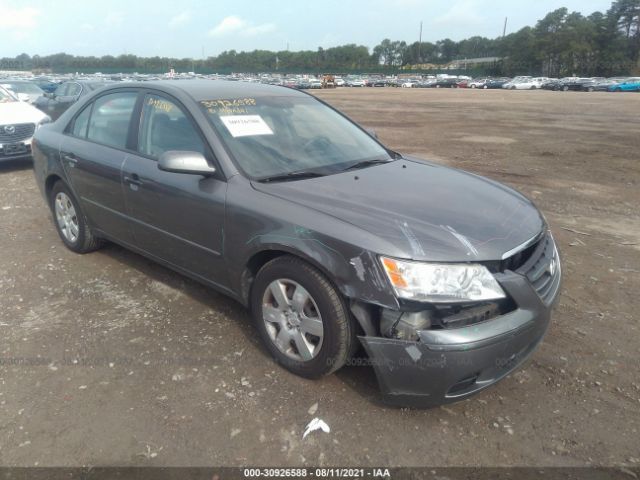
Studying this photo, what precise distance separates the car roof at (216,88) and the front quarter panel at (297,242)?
94cm

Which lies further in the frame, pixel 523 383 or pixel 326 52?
pixel 326 52

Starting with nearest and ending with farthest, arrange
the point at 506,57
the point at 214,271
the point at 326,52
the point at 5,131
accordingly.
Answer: the point at 214,271
the point at 5,131
the point at 506,57
the point at 326,52

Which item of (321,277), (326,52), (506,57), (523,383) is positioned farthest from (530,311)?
(326,52)

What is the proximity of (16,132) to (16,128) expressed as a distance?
0.23 ft

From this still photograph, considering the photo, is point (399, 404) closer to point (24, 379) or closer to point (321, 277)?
point (321, 277)

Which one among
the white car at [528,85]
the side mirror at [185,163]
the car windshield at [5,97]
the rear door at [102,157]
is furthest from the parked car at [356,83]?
the side mirror at [185,163]

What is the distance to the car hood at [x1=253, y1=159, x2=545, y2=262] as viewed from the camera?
2.45 meters

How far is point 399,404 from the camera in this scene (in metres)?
2.52

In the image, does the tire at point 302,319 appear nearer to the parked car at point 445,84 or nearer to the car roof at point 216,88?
the car roof at point 216,88

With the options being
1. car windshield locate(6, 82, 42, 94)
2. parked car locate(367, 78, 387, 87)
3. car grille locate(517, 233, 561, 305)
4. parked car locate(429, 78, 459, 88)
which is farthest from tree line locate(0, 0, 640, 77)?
car grille locate(517, 233, 561, 305)

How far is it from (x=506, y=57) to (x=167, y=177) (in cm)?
10197

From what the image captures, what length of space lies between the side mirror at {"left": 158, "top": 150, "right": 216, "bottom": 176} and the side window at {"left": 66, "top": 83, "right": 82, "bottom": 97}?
34.5ft

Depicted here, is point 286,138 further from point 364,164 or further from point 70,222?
point 70,222

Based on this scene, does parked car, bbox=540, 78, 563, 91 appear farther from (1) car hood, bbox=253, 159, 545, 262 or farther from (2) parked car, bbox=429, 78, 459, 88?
(1) car hood, bbox=253, 159, 545, 262
